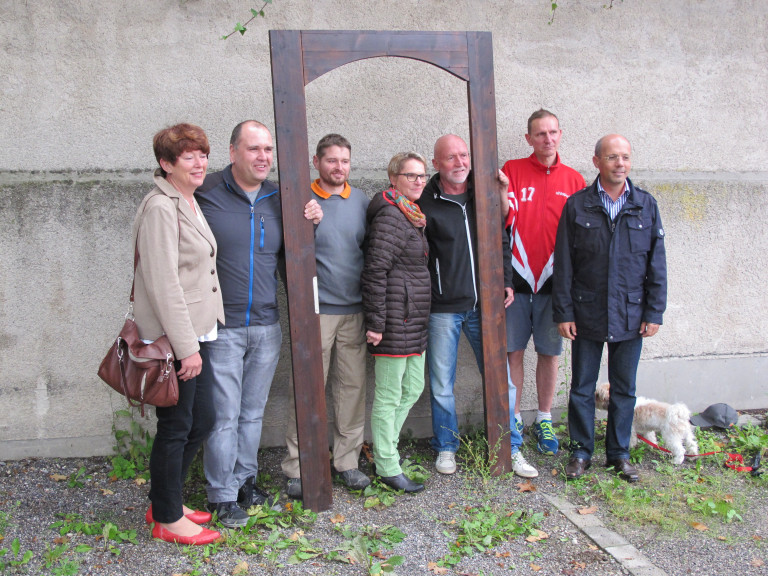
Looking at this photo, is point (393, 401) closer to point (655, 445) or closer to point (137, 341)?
point (137, 341)

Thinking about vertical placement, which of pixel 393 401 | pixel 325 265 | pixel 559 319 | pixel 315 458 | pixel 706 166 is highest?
pixel 706 166

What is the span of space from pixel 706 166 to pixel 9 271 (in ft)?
17.0

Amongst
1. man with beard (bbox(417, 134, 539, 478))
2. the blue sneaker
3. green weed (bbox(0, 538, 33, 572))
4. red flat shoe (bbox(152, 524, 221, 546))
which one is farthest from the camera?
the blue sneaker

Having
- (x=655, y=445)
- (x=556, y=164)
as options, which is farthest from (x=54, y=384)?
(x=655, y=445)

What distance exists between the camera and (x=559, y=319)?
4.19 m

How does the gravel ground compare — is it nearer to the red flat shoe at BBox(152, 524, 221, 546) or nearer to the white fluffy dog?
the red flat shoe at BBox(152, 524, 221, 546)

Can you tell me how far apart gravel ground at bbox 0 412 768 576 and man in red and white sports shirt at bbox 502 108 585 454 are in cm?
85

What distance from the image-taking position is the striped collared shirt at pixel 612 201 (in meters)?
4.13

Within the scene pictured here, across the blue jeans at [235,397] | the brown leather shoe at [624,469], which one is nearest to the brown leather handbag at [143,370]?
the blue jeans at [235,397]

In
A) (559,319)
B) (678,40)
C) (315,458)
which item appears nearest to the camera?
(315,458)

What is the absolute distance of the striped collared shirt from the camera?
4.13 meters

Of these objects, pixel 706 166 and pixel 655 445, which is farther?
pixel 706 166

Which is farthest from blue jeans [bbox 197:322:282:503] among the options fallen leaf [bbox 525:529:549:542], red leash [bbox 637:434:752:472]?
red leash [bbox 637:434:752:472]

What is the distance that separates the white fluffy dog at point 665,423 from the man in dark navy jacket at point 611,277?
372 mm
